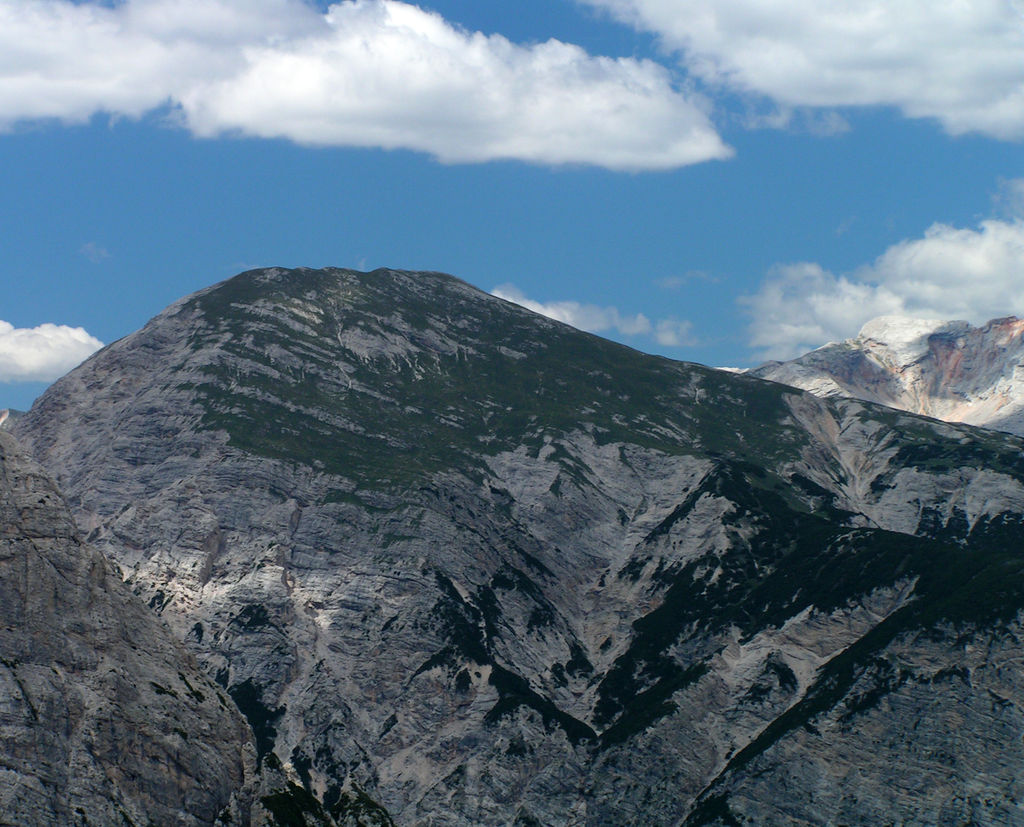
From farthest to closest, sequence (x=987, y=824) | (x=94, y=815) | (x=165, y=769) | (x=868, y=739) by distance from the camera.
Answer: (x=868, y=739) < (x=987, y=824) < (x=165, y=769) < (x=94, y=815)

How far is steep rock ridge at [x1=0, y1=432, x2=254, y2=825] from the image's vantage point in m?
93.5

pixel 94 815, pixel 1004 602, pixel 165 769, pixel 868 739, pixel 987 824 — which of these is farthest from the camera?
pixel 1004 602

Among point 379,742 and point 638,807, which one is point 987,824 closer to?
point 638,807

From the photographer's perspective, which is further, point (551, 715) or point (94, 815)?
point (551, 715)

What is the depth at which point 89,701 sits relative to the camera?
10119 centimetres

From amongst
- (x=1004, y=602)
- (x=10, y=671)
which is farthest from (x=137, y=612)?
(x=1004, y=602)

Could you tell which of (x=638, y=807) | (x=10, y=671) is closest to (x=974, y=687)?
(x=638, y=807)

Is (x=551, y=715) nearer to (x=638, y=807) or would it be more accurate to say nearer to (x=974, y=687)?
(x=638, y=807)

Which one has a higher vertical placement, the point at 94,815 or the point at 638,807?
the point at 94,815

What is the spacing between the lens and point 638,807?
17888cm

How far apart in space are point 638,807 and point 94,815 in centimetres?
10375

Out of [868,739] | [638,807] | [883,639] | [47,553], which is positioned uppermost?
[47,553]

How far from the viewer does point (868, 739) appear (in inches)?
6900

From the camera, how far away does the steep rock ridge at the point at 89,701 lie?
9350 centimetres
